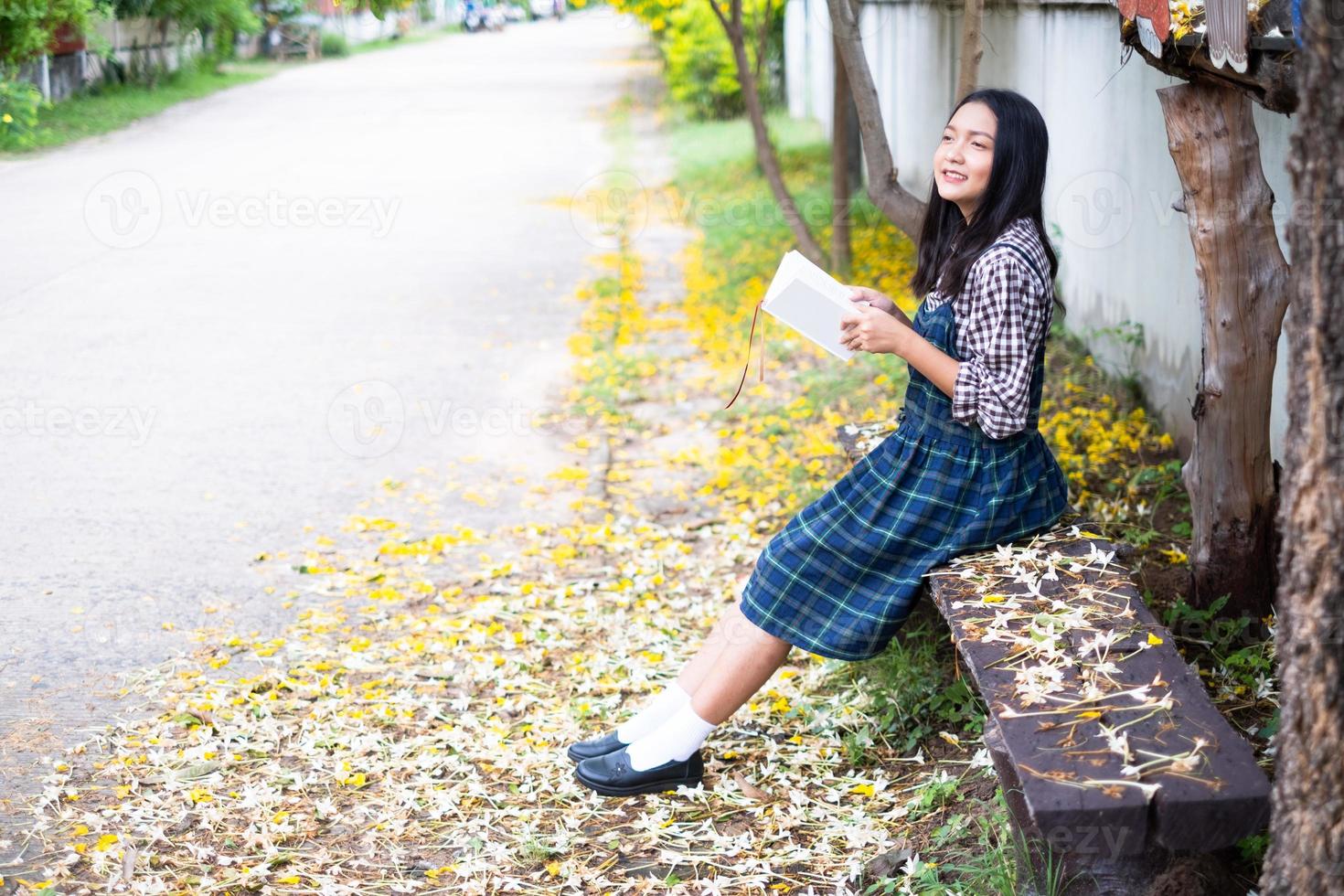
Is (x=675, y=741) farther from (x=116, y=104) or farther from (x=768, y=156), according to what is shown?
(x=116, y=104)

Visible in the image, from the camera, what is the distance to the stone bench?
2.06 meters

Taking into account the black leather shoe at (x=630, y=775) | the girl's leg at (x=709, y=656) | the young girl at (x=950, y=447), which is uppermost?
the young girl at (x=950, y=447)

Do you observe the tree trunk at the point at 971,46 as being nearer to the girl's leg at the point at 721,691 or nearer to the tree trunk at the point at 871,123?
the tree trunk at the point at 871,123

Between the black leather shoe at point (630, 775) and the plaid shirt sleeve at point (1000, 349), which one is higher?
the plaid shirt sleeve at point (1000, 349)

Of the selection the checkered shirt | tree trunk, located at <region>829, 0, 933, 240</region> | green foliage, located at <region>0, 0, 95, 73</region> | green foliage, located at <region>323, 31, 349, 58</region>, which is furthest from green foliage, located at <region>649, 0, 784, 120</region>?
green foliage, located at <region>323, 31, 349, 58</region>

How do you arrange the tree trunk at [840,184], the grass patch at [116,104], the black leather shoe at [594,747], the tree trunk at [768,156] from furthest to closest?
1. the grass patch at [116,104]
2. the tree trunk at [840,184]
3. the tree trunk at [768,156]
4. the black leather shoe at [594,747]

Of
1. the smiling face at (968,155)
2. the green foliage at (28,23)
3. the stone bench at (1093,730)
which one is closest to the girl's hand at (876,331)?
the smiling face at (968,155)

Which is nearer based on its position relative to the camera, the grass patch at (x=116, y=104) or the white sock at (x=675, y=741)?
the white sock at (x=675, y=741)

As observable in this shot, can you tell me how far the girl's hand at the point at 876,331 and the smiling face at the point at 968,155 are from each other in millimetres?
341

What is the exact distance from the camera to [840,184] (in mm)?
8281

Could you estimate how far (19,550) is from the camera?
14.6 feet

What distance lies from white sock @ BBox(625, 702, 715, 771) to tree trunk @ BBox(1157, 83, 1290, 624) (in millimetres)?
1289

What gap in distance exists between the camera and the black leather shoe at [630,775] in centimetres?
313

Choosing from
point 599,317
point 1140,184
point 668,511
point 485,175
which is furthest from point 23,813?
point 485,175
